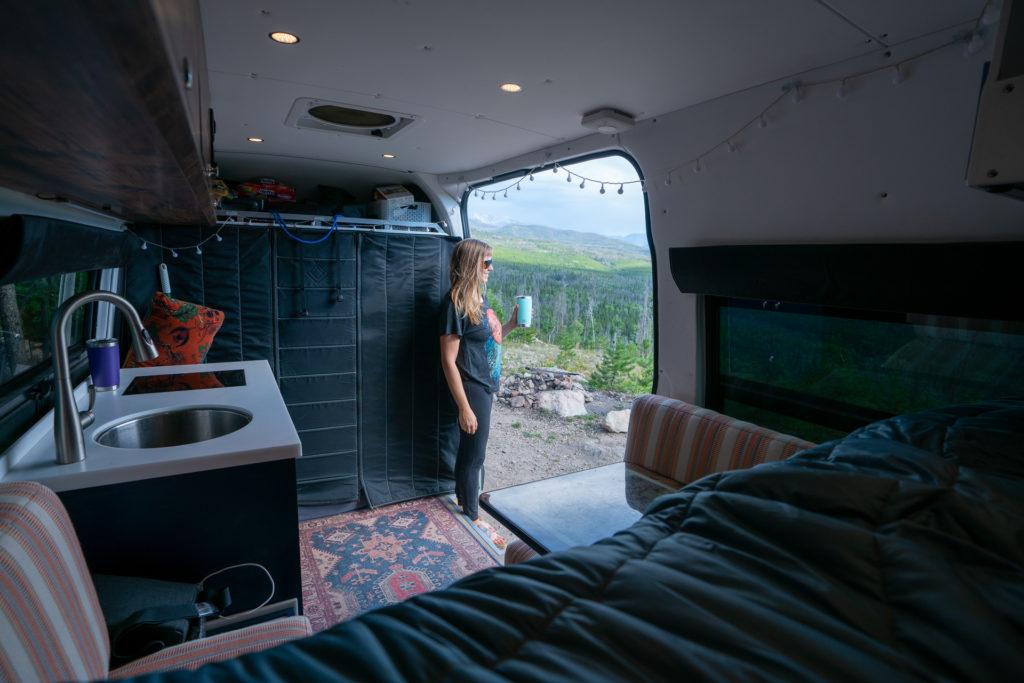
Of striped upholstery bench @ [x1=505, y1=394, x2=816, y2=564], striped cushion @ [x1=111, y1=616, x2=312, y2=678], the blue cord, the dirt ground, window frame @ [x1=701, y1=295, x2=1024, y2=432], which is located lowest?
the dirt ground

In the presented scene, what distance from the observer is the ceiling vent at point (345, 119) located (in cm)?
229

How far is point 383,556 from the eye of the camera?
3.05 m

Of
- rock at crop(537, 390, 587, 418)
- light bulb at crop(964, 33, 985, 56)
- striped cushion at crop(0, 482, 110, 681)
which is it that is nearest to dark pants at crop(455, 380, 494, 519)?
rock at crop(537, 390, 587, 418)

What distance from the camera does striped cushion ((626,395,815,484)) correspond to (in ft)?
6.84

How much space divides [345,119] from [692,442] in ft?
7.63

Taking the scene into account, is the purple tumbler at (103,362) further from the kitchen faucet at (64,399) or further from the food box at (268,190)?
the food box at (268,190)

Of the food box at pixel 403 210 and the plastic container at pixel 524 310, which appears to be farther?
the food box at pixel 403 210

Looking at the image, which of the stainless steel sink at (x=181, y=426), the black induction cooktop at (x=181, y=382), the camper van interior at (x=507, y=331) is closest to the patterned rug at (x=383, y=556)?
the camper van interior at (x=507, y=331)

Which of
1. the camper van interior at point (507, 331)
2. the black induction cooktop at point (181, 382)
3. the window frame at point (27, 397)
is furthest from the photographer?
the black induction cooktop at point (181, 382)

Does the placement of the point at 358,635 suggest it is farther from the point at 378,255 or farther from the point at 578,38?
the point at 378,255

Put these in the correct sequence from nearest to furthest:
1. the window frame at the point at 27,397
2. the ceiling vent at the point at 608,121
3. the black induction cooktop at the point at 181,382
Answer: the window frame at the point at 27,397 → the ceiling vent at the point at 608,121 → the black induction cooktop at the point at 181,382

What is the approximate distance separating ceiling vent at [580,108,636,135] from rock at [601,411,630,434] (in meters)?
2.47

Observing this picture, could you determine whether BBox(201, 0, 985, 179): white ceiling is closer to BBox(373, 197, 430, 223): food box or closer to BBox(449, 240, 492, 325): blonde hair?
BBox(449, 240, 492, 325): blonde hair

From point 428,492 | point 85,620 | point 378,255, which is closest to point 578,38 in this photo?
point 85,620
